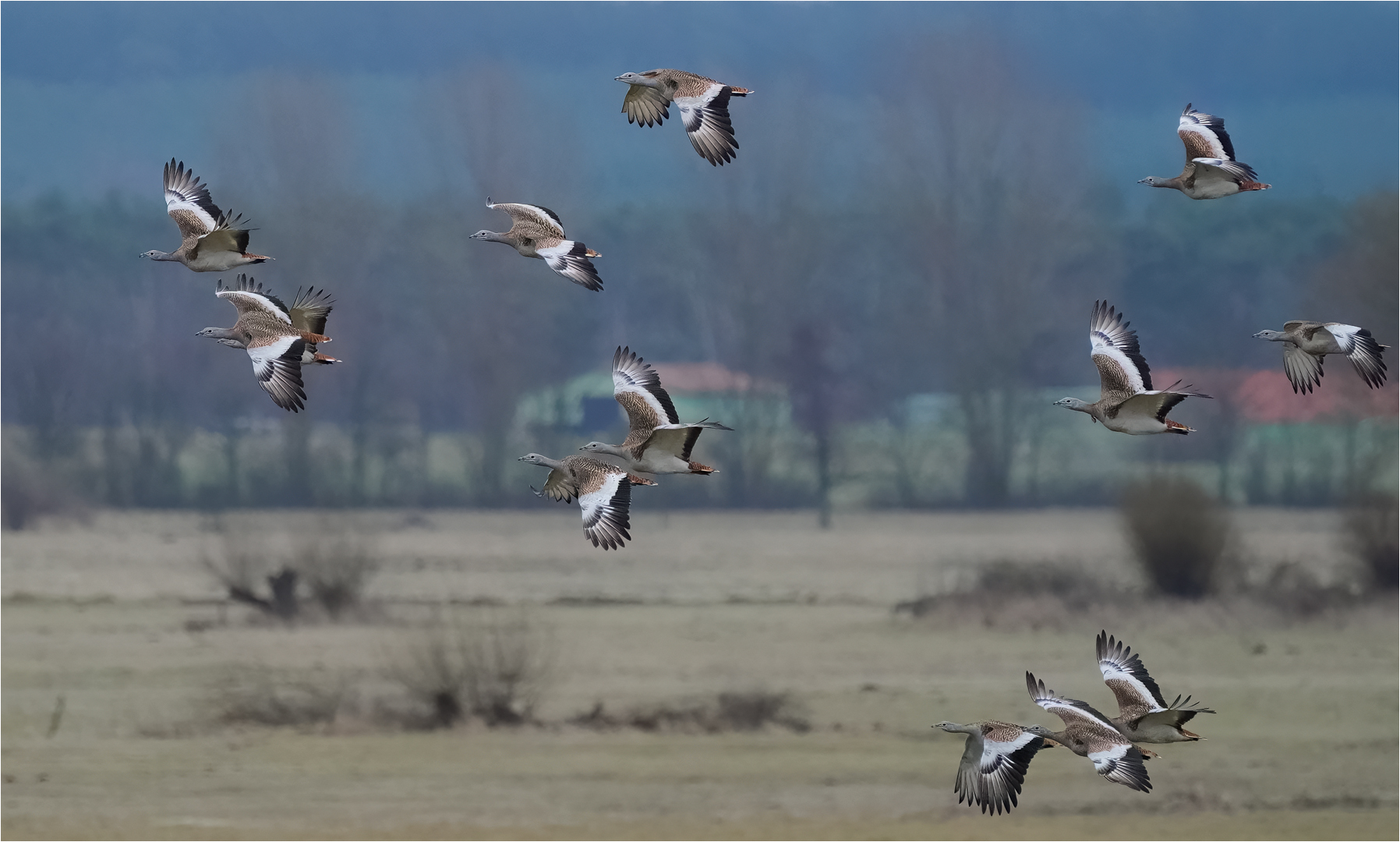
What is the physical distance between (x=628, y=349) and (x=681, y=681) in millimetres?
40349

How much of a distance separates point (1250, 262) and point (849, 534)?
13688mm

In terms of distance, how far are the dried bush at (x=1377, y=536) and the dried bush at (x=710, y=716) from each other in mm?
16149

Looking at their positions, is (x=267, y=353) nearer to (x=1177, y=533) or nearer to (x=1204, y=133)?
(x=1204, y=133)

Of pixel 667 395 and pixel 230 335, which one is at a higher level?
pixel 230 335

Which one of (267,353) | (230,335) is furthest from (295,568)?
(267,353)

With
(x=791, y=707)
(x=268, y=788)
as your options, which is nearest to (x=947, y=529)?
(x=791, y=707)

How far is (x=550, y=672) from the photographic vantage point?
182 ft

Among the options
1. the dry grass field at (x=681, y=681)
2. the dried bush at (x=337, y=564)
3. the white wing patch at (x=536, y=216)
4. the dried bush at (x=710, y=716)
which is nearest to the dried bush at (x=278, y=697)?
the dry grass field at (x=681, y=681)

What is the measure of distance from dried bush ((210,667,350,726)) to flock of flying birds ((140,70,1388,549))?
3518 centimetres

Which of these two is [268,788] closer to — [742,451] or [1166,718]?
[742,451]

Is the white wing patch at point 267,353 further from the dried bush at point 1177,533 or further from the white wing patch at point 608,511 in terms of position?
the dried bush at point 1177,533

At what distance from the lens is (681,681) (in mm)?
57406

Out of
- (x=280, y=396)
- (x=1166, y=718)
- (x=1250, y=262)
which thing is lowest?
(x=1166, y=718)

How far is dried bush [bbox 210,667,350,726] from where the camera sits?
52.8 m
